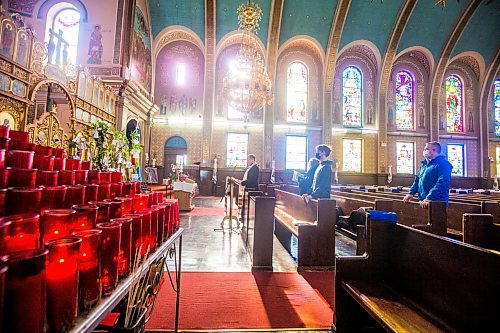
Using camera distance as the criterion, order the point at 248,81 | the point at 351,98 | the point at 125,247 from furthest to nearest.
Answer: the point at 351,98, the point at 248,81, the point at 125,247

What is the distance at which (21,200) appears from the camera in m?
0.96

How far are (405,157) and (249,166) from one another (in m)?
10.4

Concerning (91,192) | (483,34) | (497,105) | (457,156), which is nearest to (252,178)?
(91,192)

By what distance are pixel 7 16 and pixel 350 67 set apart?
14.7m

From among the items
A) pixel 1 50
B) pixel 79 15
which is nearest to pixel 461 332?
pixel 1 50

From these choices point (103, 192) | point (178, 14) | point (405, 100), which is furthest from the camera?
point (405, 100)

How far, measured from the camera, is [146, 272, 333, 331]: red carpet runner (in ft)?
7.31

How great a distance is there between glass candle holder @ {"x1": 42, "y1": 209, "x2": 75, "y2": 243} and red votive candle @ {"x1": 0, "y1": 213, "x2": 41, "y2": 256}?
0.28 feet

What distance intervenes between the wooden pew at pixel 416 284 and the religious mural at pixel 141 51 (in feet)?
36.9

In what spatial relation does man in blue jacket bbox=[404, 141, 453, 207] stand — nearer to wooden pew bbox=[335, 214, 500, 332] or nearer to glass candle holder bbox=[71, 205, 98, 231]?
wooden pew bbox=[335, 214, 500, 332]

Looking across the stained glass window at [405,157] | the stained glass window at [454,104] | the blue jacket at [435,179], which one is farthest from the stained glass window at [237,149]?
the stained glass window at [454,104]

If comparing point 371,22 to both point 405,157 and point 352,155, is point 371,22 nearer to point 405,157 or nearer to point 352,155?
point 352,155

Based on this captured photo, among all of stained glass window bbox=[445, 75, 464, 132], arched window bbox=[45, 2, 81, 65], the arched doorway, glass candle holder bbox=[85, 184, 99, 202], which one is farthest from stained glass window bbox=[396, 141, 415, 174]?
glass candle holder bbox=[85, 184, 99, 202]

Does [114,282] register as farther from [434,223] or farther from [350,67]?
[350,67]
